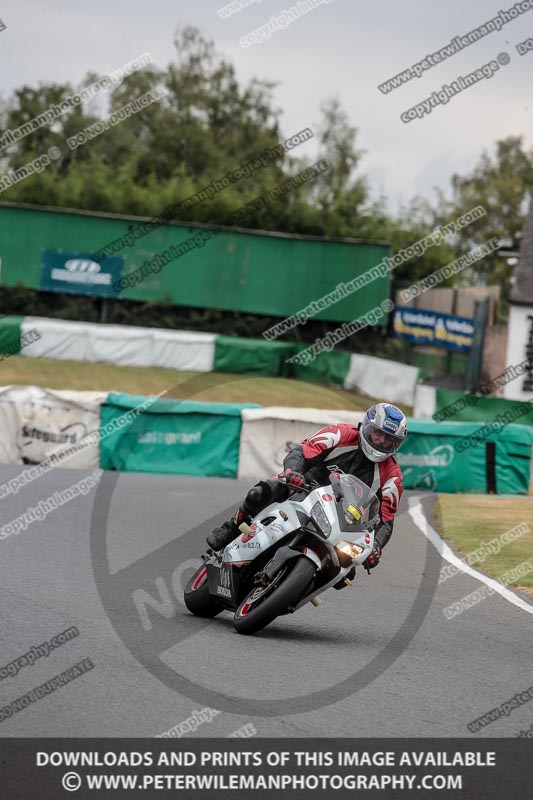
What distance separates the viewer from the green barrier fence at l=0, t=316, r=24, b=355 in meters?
38.8

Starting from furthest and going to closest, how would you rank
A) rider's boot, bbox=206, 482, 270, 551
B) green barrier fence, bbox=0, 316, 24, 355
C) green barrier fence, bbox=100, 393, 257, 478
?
green barrier fence, bbox=0, 316, 24, 355
green barrier fence, bbox=100, 393, 257, 478
rider's boot, bbox=206, 482, 270, 551

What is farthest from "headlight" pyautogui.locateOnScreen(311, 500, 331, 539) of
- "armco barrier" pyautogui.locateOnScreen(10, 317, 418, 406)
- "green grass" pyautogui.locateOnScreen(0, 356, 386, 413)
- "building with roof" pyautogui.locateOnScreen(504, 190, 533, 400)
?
"building with roof" pyautogui.locateOnScreen(504, 190, 533, 400)

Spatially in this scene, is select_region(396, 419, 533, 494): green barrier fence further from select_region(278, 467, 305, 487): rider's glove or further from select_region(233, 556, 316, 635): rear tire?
select_region(233, 556, 316, 635): rear tire

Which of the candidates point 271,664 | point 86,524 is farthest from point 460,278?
point 271,664

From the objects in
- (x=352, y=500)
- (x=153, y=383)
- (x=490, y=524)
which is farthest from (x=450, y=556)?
(x=153, y=383)

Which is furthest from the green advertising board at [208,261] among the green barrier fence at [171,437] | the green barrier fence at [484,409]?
the green barrier fence at [171,437]

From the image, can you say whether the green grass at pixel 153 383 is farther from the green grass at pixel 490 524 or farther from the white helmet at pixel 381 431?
the white helmet at pixel 381 431

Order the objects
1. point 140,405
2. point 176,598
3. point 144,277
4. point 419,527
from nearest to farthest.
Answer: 1. point 176,598
2. point 419,527
3. point 140,405
4. point 144,277

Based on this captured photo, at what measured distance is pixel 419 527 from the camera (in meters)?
15.0

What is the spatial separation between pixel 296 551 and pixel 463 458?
495 inches
